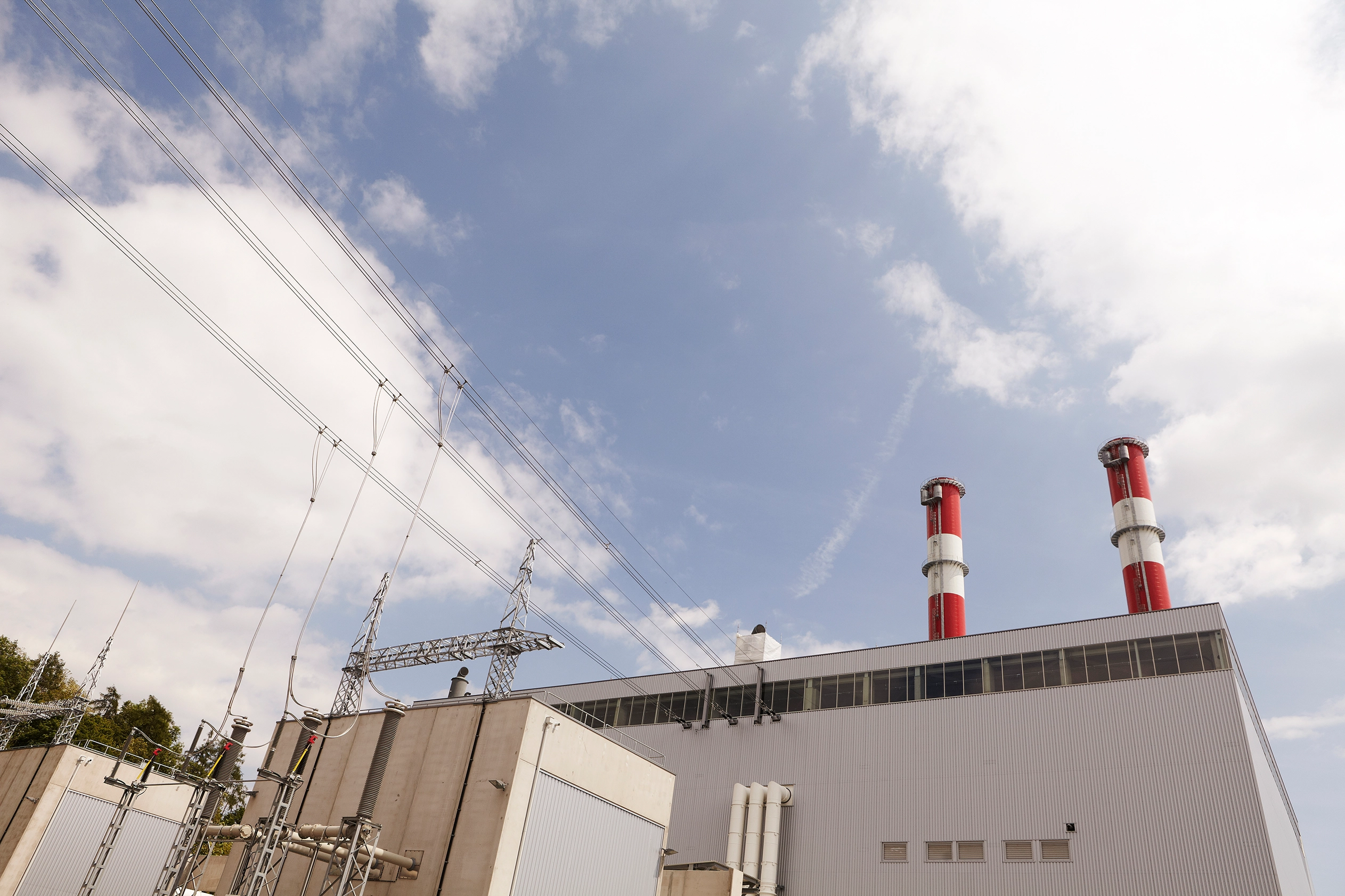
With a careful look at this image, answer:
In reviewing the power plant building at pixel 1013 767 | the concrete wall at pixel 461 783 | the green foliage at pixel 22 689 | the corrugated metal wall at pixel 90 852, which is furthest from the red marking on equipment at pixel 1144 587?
the green foliage at pixel 22 689

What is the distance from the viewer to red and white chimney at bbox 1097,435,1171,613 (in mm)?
45188

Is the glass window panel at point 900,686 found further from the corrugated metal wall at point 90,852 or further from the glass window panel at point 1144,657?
the corrugated metal wall at point 90,852

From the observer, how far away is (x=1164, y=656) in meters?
32.7

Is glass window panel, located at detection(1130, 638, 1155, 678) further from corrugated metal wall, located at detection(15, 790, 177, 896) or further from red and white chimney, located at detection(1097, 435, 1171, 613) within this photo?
corrugated metal wall, located at detection(15, 790, 177, 896)

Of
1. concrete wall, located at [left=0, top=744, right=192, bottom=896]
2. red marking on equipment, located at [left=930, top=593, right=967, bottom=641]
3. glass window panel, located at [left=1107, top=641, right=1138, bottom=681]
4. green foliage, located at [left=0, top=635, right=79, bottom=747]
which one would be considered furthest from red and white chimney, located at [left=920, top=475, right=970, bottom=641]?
green foliage, located at [left=0, top=635, right=79, bottom=747]

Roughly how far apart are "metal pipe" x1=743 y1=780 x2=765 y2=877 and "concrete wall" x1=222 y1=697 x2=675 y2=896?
28.9ft

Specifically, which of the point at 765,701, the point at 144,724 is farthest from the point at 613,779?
the point at 144,724

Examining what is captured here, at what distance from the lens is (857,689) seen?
39562 millimetres

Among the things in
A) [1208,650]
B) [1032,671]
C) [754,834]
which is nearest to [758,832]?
[754,834]

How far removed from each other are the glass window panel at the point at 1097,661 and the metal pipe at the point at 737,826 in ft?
56.1

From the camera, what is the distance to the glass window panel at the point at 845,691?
39.5 m

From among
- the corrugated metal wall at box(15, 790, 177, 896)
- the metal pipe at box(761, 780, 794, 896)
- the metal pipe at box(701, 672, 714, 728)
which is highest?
the metal pipe at box(701, 672, 714, 728)

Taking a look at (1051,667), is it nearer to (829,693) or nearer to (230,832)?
(829,693)

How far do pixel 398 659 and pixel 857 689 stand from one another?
1110 inches
